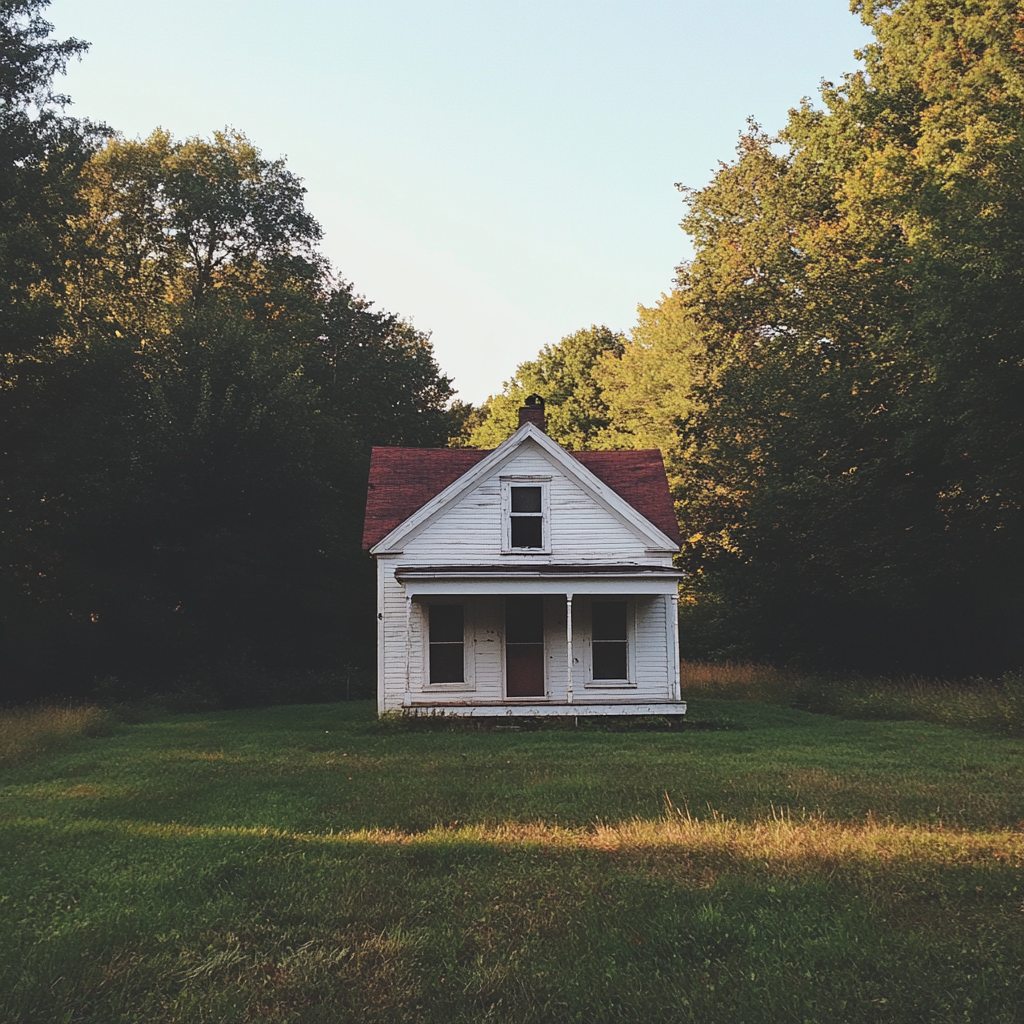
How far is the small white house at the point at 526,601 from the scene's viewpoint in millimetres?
19266

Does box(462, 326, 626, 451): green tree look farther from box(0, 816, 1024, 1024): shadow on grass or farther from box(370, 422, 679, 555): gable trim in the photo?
box(0, 816, 1024, 1024): shadow on grass

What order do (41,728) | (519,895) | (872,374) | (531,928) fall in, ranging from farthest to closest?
(872,374), (41,728), (519,895), (531,928)

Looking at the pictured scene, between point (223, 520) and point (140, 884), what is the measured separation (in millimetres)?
22388

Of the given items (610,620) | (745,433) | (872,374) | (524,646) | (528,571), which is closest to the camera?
(528,571)

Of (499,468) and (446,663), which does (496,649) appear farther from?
(499,468)

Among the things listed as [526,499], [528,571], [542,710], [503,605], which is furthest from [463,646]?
[526,499]

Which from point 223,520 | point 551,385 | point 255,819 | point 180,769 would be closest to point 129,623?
point 223,520

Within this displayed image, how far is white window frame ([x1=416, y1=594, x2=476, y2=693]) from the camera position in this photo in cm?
1931

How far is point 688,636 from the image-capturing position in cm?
3462

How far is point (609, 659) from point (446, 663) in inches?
143

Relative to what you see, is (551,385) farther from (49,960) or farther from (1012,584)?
(49,960)

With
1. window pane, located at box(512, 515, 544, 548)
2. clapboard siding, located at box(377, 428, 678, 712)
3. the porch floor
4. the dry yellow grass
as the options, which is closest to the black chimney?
clapboard siding, located at box(377, 428, 678, 712)

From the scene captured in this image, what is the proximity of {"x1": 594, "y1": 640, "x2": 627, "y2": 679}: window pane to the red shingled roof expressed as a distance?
2733 mm

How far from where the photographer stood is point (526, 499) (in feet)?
65.8
